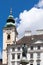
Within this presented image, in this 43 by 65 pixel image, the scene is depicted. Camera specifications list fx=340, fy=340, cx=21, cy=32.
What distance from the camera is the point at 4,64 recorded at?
290 ft

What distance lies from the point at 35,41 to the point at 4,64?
34.2 feet

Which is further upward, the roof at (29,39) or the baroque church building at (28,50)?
the roof at (29,39)

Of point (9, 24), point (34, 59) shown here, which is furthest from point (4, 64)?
point (9, 24)

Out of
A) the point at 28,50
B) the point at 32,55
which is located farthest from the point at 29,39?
the point at 32,55

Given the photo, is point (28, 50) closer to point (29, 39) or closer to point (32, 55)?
point (32, 55)

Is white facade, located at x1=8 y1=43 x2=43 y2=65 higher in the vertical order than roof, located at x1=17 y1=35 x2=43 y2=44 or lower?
lower

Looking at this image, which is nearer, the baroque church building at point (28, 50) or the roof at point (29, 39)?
the baroque church building at point (28, 50)

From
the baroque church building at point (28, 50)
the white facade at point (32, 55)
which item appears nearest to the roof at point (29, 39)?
the baroque church building at point (28, 50)

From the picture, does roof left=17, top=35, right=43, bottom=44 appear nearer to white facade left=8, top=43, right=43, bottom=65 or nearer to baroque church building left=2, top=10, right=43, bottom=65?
baroque church building left=2, top=10, right=43, bottom=65

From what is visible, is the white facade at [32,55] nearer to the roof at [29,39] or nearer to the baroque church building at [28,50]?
the baroque church building at [28,50]

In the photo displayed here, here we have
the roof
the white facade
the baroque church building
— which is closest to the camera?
the white facade

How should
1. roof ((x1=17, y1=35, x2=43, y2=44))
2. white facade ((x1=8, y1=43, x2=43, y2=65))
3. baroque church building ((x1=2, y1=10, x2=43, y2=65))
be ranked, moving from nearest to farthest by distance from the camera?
white facade ((x1=8, y1=43, x2=43, y2=65)), baroque church building ((x1=2, y1=10, x2=43, y2=65)), roof ((x1=17, y1=35, x2=43, y2=44))

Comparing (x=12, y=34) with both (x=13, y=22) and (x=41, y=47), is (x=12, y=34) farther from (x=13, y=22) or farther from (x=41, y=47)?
(x=41, y=47)

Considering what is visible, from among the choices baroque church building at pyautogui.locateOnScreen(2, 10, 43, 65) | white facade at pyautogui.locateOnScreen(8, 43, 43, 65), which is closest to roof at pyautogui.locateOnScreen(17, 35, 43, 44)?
baroque church building at pyautogui.locateOnScreen(2, 10, 43, 65)
